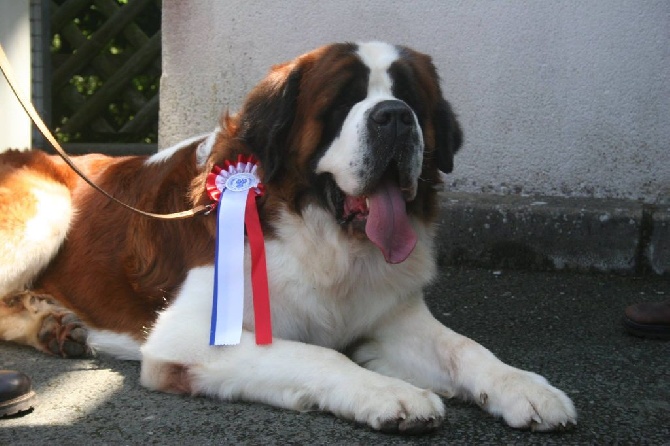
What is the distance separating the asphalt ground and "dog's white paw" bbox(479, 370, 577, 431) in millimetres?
32

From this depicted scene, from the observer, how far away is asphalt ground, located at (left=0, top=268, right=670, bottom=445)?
2.54m

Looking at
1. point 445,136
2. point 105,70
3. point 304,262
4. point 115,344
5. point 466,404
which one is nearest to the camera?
point 466,404

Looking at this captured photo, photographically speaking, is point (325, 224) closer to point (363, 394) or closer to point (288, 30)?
point (363, 394)

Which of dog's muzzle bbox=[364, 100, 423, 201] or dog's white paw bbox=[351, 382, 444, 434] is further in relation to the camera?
dog's muzzle bbox=[364, 100, 423, 201]

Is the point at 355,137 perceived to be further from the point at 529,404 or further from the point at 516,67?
the point at 516,67

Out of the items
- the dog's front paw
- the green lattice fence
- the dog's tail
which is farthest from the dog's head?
the green lattice fence

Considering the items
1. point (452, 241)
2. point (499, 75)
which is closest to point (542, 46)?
point (499, 75)

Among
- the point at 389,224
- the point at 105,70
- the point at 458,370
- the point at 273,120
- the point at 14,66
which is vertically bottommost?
the point at 458,370

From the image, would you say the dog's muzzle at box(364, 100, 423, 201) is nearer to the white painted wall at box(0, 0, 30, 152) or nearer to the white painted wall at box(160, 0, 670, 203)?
the white painted wall at box(160, 0, 670, 203)

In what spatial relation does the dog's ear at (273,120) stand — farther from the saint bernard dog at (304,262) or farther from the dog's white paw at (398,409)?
the dog's white paw at (398,409)

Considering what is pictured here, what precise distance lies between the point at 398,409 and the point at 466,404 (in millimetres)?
375

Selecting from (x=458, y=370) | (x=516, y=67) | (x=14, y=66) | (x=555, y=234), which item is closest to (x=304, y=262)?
(x=458, y=370)

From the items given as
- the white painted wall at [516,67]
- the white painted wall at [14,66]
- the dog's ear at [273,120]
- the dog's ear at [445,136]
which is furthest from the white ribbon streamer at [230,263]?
the white painted wall at [14,66]

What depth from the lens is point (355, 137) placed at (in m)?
2.72
